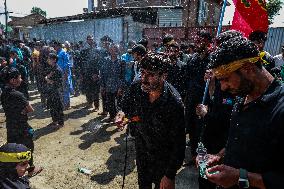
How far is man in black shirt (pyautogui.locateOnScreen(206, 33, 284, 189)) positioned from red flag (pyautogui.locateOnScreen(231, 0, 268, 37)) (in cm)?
285

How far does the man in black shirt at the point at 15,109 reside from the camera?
5234 mm

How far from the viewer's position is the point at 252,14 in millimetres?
4664

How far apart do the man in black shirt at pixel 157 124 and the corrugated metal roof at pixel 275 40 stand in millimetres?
13829

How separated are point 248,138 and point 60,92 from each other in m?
7.69

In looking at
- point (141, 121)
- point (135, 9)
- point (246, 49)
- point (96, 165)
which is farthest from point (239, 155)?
point (135, 9)

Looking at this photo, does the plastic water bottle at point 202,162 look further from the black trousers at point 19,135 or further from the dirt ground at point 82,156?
the black trousers at point 19,135

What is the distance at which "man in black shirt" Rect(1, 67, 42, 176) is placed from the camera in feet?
17.2

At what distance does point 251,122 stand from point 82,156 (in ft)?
17.4

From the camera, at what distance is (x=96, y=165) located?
20.5ft

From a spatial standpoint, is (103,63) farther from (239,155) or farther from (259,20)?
(239,155)

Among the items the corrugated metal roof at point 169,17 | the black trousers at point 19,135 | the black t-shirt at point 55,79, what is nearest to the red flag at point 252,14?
the black trousers at point 19,135

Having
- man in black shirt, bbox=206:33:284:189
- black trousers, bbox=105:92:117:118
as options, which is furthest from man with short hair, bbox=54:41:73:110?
man in black shirt, bbox=206:33:284:189

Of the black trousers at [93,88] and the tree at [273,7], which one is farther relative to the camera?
the tree at [273,7]

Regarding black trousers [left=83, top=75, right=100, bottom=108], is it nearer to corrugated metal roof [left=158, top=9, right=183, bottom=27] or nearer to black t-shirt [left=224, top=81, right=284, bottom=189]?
black t-shirt [left=224, top=81, right=284, bottom=189]
